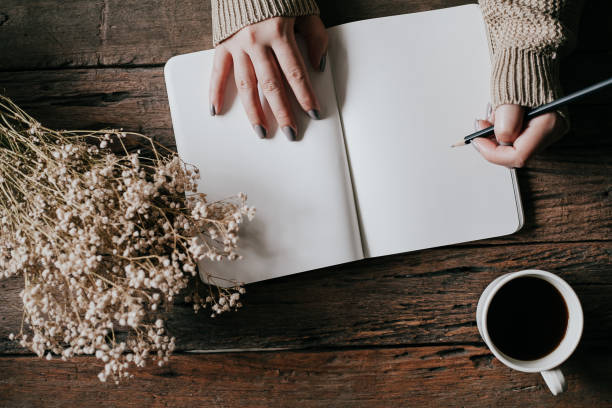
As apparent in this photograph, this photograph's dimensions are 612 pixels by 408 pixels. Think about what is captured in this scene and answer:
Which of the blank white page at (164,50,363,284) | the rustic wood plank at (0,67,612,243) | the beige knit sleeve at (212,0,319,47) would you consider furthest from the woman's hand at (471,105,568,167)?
the beige knit sleeve at (212,0,319,47)

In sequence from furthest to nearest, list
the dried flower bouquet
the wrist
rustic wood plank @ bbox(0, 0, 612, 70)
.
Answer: rustic wood plank @ bbox(0, 0, 612, 70) → the wrist → the dried flower bouquet

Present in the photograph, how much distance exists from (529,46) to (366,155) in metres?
0.30

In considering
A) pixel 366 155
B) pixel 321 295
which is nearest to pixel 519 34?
pixel 366 155

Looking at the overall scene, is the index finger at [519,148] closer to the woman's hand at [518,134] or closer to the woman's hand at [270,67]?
the woman's hand at [518,134]

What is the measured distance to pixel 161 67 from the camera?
73 centimetres

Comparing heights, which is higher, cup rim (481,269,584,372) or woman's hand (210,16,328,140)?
woman's hand (210,16,328,140)

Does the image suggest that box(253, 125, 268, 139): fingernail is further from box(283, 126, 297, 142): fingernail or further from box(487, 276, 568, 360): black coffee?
box(487, 276, 568, 360): black coffee

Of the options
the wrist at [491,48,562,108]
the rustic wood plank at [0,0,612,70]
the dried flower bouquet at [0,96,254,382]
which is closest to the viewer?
the dried flower bouquet at [0,96,254,382]

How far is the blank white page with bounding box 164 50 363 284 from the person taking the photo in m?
0.66

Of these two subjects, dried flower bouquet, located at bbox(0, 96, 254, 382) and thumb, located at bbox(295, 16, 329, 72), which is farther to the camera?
thumb, located at bbox(295, 16, 329, 72)

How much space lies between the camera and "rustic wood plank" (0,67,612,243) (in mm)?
715

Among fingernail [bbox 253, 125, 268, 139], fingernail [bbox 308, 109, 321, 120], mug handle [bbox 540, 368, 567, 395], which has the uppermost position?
fingernail [bbox 308, 109, 321, 120]

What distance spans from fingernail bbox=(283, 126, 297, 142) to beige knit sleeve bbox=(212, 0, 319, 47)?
172mm

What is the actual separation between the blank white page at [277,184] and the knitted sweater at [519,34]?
16 cm
